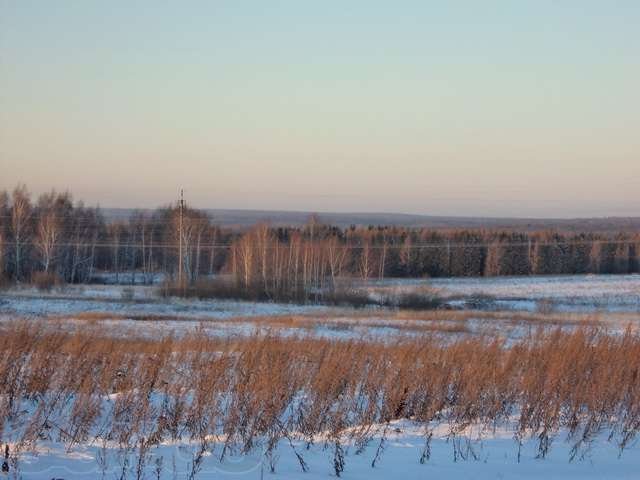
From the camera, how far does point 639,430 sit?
344 inches

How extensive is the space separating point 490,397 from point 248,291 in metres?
41.1

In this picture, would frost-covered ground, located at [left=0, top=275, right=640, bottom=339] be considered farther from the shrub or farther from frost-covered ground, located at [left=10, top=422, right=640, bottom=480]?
frost-covered ground, located at [left=10, top=422, right=640, bottom=480]

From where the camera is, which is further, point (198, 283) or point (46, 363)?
point (198, 283)

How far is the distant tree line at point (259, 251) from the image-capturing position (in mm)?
56500

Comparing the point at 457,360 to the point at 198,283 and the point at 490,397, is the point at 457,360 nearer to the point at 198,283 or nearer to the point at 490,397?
the point at 490,397

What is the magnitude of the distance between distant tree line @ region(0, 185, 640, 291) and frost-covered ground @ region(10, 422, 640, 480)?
43.2m

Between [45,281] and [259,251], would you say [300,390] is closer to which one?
[45,281]

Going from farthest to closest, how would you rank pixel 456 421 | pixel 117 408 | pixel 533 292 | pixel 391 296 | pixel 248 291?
pixel 533 292 < pixel 248 291 < pixel 391 296 < pixel 456 421 < pixel 117 408

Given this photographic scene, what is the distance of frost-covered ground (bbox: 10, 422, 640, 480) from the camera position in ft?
21.2

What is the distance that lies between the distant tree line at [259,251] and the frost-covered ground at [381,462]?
43.2 metres

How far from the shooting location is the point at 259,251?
55531 millimetres

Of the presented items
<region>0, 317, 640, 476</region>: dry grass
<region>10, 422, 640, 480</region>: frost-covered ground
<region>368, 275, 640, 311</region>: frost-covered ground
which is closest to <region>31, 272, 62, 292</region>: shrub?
<region>368, 275, 640, 311</region>: frost-covered ground

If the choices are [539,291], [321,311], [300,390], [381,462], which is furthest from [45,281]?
[381,462]

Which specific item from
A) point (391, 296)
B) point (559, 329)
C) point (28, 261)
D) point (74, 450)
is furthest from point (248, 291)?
point (74, 450)
